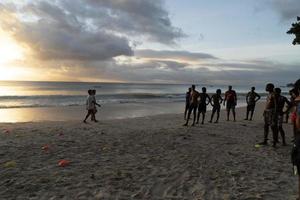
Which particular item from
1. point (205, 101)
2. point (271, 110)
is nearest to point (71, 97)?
point (205, 101)

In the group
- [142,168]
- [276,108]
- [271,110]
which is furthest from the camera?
[271,110]

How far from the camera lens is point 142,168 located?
829 centimetres

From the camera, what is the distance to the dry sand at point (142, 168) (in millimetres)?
6750

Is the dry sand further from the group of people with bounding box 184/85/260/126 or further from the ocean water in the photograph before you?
the ocean water

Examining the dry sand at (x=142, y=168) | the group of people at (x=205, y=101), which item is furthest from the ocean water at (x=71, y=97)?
the dry sand at (x=142, y=168)

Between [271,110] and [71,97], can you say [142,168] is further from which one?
[71,97]

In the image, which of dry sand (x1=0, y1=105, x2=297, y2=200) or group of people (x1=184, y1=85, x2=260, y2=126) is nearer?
dry sand (x1=0, y1=105, x2=297, y2=200)

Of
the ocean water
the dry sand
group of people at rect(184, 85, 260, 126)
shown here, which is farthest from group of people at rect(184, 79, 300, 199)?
the ocean water

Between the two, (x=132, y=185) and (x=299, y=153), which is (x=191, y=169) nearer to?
(x=132, y=185)

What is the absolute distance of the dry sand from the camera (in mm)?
6750

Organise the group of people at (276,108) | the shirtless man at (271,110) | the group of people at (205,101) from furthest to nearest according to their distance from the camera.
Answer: the group of people at (205,101) < the shirtless man at (271,110) < the group of people at (276,108)

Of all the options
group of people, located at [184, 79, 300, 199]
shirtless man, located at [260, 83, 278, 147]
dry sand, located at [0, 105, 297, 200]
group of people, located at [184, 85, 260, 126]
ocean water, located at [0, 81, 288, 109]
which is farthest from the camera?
ocean water, located at [0, 81, 288, 109]

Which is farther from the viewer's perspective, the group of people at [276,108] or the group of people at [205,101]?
the group of people at [205,101]

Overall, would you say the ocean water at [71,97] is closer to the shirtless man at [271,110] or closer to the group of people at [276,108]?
the group of people at [276,108]
